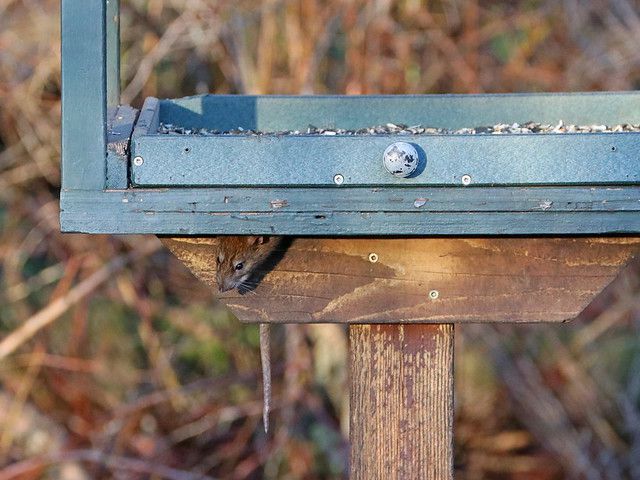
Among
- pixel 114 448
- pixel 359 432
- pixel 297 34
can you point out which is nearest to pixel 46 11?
pixel 297 34

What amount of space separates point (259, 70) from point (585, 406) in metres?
2.26

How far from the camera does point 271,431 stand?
5094 millimetres

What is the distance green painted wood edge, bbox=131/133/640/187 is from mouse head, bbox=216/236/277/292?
235 mm

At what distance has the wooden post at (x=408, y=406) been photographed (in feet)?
6.75

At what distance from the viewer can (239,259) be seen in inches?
80.5

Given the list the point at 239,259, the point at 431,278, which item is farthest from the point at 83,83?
the point at 431,278

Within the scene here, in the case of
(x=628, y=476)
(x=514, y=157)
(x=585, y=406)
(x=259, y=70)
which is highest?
(x=259, y=70)

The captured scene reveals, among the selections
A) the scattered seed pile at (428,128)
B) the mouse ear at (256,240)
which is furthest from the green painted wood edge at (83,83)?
the mouse ear at (256,240)

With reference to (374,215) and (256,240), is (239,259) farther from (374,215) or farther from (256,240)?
(374,215)

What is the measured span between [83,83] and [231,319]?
3604 millimetres

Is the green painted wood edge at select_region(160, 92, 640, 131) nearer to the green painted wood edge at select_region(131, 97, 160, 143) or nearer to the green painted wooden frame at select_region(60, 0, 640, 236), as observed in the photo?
the green painted wood edge at select_region(131, 97, 160, 143)

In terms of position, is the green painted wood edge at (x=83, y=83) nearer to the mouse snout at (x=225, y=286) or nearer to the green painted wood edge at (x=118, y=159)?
the green painted wood edge at (x=118, y=159)

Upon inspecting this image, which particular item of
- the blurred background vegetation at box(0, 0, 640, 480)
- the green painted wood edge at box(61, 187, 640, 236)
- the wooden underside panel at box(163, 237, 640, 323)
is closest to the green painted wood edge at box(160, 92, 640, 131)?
the wooden underside panel at box(163, 237, 640, 323)

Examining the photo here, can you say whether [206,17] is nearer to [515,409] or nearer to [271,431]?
[271,431]
